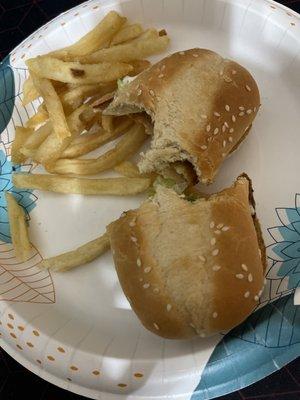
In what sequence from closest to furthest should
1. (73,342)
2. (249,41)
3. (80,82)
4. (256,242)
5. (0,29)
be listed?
(256,242) → (73,342) → (80,82) → (249,41) → (0,29)

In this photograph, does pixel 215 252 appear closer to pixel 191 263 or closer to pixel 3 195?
pixel 191 263

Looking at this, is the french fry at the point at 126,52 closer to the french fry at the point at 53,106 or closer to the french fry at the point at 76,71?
the french fry at the point at 76,71

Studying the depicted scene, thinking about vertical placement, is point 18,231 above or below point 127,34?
below

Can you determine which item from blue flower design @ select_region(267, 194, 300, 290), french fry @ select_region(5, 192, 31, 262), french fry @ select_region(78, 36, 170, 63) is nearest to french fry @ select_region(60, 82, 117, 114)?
french fry @ select_region(78, 36, 170, 63)

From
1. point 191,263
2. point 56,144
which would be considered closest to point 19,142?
point 56,144

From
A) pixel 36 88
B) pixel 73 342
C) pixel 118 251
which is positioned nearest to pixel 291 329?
pixel 118 251

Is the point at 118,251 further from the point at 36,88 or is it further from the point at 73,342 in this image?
Result: the point at 36,88
